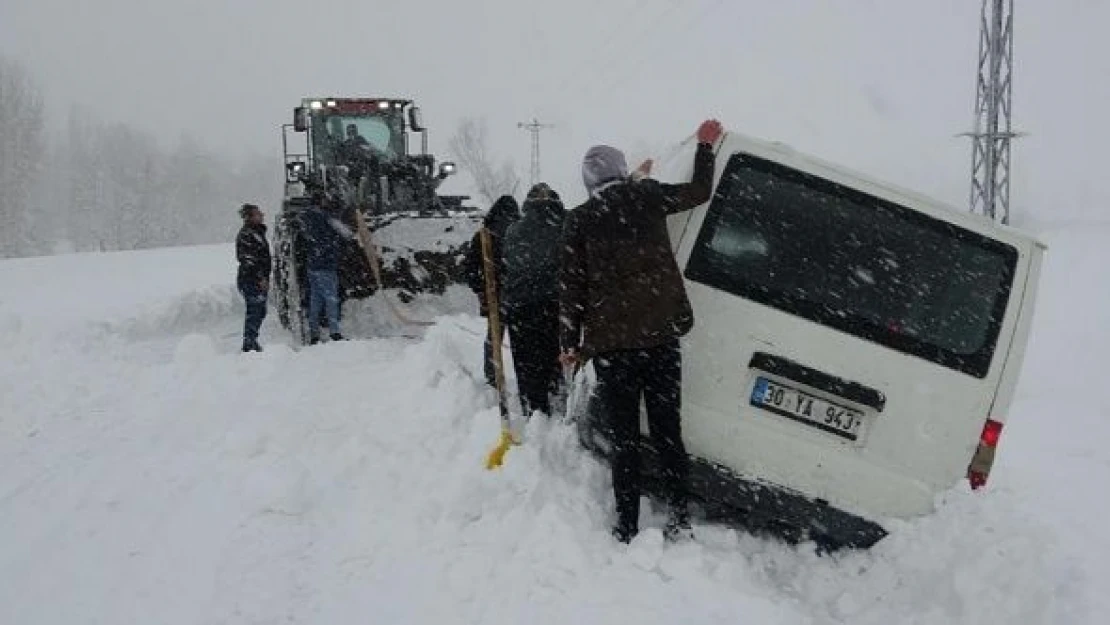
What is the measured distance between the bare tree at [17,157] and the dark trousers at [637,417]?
54000mm

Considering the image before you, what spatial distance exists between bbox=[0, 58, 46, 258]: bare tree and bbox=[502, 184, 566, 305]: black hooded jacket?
52571 mm

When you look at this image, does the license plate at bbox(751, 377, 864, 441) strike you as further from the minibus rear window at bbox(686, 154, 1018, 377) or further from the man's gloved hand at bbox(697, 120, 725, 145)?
the man's gloved hand at bbox(697, 120, 725, 145)

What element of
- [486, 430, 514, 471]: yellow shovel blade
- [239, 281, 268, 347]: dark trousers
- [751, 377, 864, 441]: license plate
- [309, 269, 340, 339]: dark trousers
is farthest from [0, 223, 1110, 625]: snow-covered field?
[239, 281, 268, 347]: dark trousers

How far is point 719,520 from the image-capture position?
4.32 meters

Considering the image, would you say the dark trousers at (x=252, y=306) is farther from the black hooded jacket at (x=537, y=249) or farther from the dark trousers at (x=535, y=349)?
the black hooded jacket at (x=537, y=249)

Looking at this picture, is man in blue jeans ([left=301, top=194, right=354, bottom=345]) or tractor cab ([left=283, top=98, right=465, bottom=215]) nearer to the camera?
man in blue jeans ([left=301, top=194, right=354, bottom=345])

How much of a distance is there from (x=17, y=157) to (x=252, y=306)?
51.2 m

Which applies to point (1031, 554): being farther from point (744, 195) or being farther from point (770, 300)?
point (744, 195)

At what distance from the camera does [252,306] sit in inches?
363

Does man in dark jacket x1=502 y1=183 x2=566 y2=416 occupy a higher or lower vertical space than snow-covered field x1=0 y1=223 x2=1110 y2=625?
higher

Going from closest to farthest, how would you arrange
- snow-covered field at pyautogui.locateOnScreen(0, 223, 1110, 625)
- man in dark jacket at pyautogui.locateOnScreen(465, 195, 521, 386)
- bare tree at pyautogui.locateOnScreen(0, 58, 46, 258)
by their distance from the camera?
snow-covered field at pyautogui.locateOnScreen(0, 223, 1110, 625) → man in dark jacket at pyautogui.locateOnScreen(465, 195, 521, 386) → bare tree at pyautogui.locateOnScreen(0, 58, 46, 258)

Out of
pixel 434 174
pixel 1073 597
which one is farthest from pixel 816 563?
pixel 434 174

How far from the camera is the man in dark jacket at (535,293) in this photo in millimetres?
5176

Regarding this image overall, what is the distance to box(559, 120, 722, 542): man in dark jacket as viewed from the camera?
3.76m
